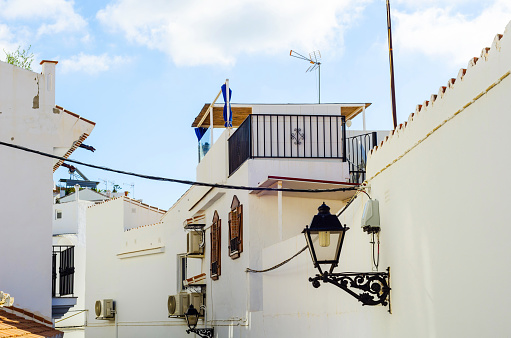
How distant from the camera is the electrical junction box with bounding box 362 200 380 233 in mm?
8484

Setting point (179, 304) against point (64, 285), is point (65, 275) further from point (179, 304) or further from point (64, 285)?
point (179, 304)

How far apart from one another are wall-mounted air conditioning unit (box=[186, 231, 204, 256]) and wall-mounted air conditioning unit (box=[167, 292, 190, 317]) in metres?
1.16

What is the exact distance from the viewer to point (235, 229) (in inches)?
641

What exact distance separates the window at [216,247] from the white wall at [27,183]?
4.93 m

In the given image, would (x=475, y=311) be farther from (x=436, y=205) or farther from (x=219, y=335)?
(x=219, y=335)

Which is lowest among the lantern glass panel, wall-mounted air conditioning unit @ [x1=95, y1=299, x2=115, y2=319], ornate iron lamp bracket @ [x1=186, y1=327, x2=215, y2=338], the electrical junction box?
ornate iron lamp bracket @ [x1=186, y1=327, x2=215, y2=338]

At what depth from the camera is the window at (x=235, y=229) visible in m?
15.7

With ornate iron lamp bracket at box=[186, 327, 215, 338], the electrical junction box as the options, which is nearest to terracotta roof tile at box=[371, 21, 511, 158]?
the electrical junction box

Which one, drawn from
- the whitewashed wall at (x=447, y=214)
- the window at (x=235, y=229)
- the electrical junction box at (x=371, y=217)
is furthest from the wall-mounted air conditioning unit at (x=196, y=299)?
the electrical junction box at (x=371, y=217)

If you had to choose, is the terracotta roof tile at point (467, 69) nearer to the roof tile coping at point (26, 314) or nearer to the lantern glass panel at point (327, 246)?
the lantern glass panel at point (327, 246)

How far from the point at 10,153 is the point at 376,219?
316 inches

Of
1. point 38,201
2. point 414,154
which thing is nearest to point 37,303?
point 38,201

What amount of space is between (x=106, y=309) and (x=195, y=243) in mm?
6926

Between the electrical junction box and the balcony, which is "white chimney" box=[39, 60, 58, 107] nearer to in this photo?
the balcony
